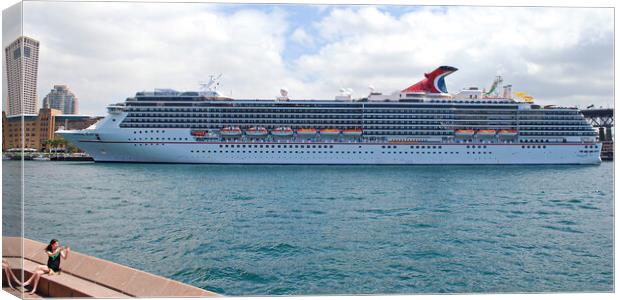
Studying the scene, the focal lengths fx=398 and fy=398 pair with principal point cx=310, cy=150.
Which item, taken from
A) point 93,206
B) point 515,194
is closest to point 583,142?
point 515,194

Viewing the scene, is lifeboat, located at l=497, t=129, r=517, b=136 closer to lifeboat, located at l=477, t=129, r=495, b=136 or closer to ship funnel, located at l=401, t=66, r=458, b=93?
lifeboat, located at l=477, t=129, r=495, b=136

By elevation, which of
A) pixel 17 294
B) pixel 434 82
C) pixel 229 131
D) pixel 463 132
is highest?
pixel 434 82

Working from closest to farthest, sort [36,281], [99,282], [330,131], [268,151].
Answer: [36,281] → [99,282] → [268,151] → [330,131]

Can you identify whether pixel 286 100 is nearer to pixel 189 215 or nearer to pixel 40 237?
pixel 189 215

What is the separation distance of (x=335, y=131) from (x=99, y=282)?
34219mm

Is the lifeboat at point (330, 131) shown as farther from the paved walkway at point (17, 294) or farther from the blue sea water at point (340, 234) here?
the paved walkway at point (17, 294)

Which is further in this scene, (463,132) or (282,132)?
(463,132)

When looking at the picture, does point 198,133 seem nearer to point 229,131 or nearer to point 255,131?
point 229,131

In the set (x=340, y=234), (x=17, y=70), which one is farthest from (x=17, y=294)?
(x=340, y=234)

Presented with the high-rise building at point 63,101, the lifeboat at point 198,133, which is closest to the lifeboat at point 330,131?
the lifeboat at point 198,133

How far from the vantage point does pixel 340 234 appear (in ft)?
39.4

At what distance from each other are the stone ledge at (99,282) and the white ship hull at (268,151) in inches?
1256

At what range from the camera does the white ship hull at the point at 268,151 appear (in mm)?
39000

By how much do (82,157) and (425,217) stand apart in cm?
5877
